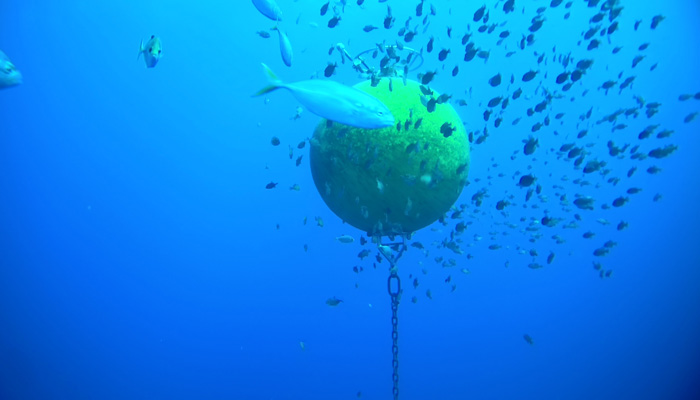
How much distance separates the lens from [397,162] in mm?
4227

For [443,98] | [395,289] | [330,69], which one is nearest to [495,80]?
[443,98]

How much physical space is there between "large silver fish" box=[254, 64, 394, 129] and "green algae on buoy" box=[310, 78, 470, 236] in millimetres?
1060

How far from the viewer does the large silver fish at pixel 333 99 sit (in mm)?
3012

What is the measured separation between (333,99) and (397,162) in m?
1.38

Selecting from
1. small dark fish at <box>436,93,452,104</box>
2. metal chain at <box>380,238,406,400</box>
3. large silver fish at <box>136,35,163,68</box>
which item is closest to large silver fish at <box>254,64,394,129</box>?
small dark fish at <box>436,93,452,104</box>

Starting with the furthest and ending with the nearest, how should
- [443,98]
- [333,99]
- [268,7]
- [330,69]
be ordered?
1. [268,7]
2. [330,69]
3. [443,98]
4. [333,99]

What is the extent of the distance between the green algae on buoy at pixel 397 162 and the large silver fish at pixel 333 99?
1060 mm

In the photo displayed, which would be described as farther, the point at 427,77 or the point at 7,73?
the point at 7,73

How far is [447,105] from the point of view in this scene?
4.71 meters

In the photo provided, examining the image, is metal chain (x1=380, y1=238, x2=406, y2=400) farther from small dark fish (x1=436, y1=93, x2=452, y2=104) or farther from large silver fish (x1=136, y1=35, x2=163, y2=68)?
large silver fish (x1=136, y1=35, x2=163, y2=68)

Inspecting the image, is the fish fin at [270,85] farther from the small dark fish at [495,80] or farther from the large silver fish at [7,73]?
the large silver fish at [7,73]

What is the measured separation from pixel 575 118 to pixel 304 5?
78.5 ft

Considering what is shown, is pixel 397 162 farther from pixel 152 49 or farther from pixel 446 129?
pixel 152 49

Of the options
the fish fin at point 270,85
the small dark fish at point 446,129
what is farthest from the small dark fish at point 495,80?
the fish fin at point 270,85
